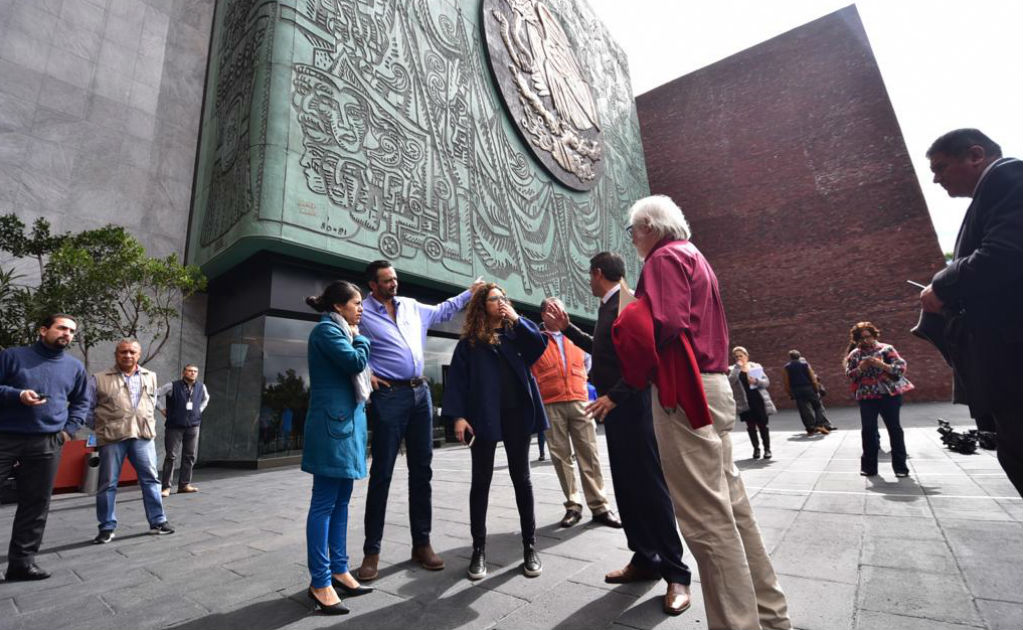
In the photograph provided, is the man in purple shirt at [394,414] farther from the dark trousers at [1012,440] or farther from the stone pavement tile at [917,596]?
the dark trousers at [1012,440]

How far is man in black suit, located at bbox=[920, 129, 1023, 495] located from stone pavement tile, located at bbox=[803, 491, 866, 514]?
2233 millimetres

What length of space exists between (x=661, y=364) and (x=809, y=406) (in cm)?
950

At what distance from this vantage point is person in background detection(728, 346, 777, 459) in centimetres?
683

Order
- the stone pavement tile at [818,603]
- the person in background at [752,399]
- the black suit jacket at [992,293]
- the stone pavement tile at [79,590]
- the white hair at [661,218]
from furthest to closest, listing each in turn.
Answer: the person in background at [752,399] < the stone pavement tile at [79,590] < the white hair at [661,218] < the stone pavement tile at [818,603] < the black suit jacket at [992,293]

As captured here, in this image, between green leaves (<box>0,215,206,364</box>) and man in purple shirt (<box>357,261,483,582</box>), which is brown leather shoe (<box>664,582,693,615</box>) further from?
green leaves (<box>0,215,206,364</box>)

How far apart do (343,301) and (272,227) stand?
6730 millimetres

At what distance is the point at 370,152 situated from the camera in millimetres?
10047


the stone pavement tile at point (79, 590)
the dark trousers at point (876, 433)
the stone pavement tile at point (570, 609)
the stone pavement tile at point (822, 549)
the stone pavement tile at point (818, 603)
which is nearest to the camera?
the stone pavement tile at point (818, 603)

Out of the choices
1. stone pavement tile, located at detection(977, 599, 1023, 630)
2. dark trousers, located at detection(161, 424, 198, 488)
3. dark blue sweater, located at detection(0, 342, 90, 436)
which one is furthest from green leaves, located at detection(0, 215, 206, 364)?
stone pavement tile, located at detection(977, 599, 1023, 630)

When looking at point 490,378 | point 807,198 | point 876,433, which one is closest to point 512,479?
point 490,378

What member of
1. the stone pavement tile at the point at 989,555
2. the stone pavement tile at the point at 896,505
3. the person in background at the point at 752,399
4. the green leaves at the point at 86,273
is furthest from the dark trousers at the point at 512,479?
the green leaves at the point at 86,273

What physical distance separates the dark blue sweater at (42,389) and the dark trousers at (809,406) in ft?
36.3

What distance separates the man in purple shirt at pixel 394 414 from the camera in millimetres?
2775

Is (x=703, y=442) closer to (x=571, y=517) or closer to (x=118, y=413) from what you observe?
(x=571, y=517)
